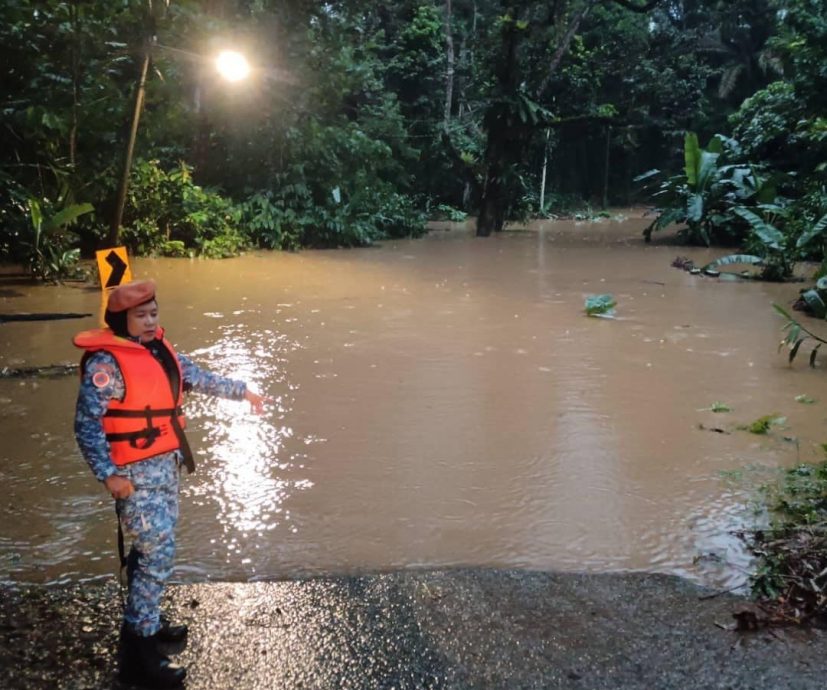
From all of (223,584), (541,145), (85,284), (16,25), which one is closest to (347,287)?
(85,284)

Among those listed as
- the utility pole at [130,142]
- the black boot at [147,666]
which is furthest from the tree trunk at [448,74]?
the black boot at [147,666]

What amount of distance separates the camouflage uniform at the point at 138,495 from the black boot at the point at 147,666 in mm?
49

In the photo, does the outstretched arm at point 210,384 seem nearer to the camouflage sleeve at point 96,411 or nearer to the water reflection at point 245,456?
the camouflage sleeve at point 96,411

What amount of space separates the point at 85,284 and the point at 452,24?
21.4m

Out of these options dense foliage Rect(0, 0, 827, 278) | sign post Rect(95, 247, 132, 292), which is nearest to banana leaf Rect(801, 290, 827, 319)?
dense foliage Rect(0, 0, 827, 278)

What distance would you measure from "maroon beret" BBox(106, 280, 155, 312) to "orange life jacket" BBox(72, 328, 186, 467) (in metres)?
0.10

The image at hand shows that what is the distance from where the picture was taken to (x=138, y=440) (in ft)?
9.45

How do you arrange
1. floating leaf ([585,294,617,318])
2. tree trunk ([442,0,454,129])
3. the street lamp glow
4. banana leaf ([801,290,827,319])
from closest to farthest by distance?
the street lamp glow, banana leaf ([801,290,827,319]), floating leaf ([585,294,617,318]), tree trunk ([442,0,454,129])

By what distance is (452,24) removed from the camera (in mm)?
29234

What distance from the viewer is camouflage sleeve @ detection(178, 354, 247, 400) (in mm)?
3223

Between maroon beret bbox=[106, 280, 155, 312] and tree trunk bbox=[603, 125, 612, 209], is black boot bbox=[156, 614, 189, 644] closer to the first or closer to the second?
maroon beret bbox=[106, 280, 155, 312]

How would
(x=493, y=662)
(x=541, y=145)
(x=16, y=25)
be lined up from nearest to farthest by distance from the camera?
(x=493, y=662), (x=16, y=25), (x=541, y=145)

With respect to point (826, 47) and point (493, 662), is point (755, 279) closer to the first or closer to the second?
point (826, 47)

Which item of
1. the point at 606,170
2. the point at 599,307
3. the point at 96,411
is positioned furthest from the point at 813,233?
the point at 606,170
